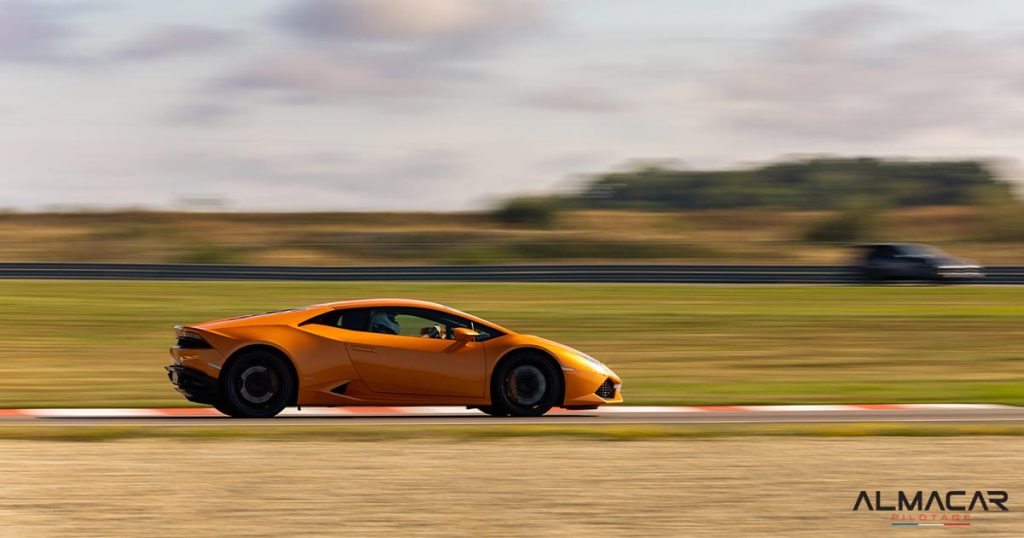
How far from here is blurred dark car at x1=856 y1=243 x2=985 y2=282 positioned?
36125 millimetres

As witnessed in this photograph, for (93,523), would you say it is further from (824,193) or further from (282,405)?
(824,193)

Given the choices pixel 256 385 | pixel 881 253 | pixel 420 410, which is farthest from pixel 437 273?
pixel 256 385

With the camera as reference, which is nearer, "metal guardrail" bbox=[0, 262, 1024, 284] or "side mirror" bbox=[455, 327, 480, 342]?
"side mirror" bbox=[455, 327, 480, 342]

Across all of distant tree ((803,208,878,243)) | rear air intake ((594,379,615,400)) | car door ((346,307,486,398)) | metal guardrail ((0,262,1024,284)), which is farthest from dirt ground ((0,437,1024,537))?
distant tree ((803,208,878,243))

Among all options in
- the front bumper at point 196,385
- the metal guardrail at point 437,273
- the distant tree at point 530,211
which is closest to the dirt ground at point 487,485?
the front bumper at point 196,385

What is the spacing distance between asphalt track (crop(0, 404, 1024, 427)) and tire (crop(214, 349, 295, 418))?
111mm

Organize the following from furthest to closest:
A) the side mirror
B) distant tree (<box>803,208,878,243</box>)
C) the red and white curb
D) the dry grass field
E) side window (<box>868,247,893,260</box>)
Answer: distant tree (<box>803,208,878,243</box>)
the dry grass field
side window (<box>868,247,893,260</box>)
the red and white curb
the side mirror

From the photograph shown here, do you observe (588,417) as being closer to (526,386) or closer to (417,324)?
(526,386)

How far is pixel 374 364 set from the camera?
10.8m

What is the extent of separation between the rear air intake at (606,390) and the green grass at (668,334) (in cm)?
169

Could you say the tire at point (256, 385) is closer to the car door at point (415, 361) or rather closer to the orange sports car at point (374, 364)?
the orange sports car at point (374, 364)

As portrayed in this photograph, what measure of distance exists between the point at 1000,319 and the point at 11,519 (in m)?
19.9

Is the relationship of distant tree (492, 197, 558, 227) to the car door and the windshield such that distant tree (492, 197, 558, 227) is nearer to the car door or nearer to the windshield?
the windshield

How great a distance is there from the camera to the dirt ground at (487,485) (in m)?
A: 6.61
